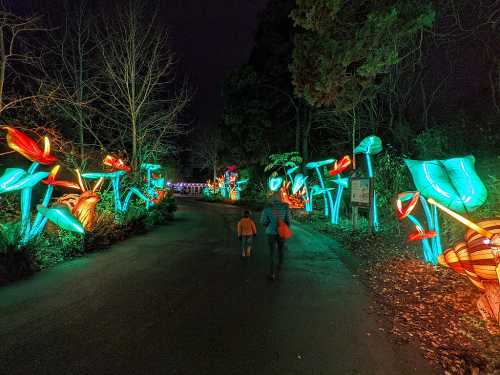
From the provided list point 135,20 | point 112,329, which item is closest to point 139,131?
point 135,20

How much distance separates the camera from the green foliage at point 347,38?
311 inches

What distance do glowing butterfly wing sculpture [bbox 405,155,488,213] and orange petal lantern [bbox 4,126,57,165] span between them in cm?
775

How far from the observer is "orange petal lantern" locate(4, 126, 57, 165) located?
606 centimetres

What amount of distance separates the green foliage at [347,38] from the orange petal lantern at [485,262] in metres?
5.98

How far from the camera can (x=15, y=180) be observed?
6383 mm

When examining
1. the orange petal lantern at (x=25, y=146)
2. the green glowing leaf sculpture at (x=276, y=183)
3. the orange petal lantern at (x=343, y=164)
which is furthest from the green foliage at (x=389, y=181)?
the orange petal lantern at (x=25, y=146)

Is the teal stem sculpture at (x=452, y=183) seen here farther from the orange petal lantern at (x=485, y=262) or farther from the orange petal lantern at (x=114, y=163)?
the orange petal lantern at (x=114, y=163)

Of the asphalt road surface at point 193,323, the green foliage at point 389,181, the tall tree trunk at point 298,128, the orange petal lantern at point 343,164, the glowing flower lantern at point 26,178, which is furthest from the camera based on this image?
the tall tree trunk at point 298,128

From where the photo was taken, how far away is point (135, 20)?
509 inches

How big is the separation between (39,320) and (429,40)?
47.4ft

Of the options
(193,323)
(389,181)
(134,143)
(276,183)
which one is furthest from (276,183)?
(193,323)

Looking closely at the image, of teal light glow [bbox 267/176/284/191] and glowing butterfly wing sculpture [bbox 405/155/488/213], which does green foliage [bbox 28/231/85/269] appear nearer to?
glowing butterfly wing sculpture [bbox 405/155/488/213]

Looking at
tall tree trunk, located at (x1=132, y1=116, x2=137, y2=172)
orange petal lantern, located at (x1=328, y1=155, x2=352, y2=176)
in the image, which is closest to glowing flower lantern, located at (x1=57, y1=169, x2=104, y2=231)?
tall tree trunk, located at (x1=132, y1=116, x2=137, y2=172)

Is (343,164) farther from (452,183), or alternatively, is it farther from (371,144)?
(452,183)
